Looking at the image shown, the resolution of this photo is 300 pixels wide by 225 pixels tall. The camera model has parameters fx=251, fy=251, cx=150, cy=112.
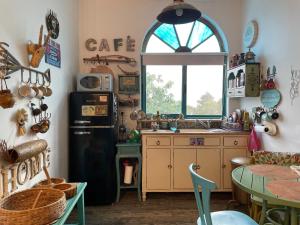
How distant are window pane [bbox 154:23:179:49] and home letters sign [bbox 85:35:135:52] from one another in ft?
1.67

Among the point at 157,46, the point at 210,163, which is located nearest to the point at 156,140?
the point at 210,163

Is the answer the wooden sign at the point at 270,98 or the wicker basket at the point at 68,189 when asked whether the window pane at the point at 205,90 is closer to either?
the wooden sign at the point at 270,98

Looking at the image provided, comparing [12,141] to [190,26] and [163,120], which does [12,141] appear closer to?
[163,120]

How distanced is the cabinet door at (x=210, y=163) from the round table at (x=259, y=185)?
4.25 ft

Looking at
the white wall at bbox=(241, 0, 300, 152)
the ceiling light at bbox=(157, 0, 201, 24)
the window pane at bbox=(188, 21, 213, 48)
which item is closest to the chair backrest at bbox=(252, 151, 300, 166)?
the white wall at bbox=(241, 0, 300, 152)

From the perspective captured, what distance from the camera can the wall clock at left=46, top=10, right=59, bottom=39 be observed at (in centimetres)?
254

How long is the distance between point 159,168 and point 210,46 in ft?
6.79

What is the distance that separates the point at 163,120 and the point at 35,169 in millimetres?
1993

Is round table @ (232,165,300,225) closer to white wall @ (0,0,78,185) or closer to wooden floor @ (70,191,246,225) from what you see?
wooden floor @ (70,191,246,225)

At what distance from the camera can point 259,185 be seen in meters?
1.59

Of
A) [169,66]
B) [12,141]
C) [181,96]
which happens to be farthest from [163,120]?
[12,141]

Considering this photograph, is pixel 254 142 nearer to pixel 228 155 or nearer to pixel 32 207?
pixel 228 155

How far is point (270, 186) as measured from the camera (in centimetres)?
157

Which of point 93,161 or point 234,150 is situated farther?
point 234,150
